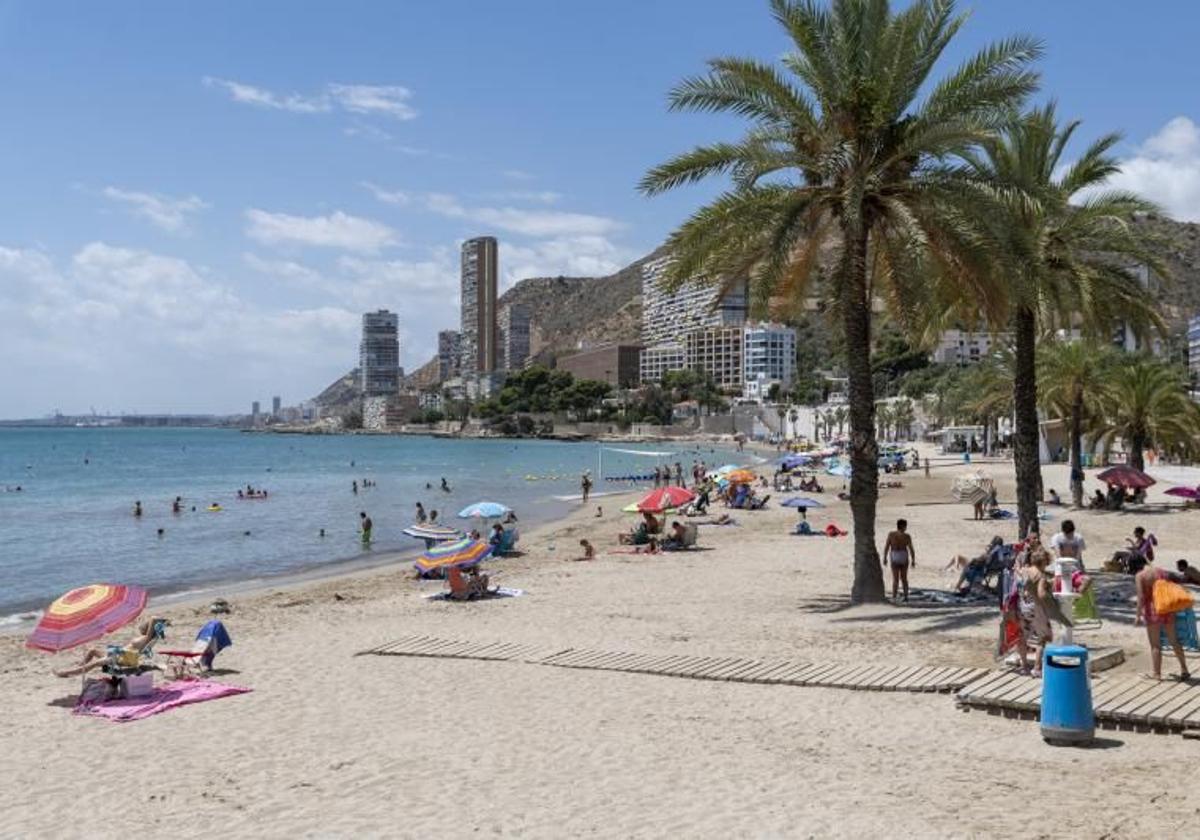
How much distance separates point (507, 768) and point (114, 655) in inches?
199

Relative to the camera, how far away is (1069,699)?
7.74m

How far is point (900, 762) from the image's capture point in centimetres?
763

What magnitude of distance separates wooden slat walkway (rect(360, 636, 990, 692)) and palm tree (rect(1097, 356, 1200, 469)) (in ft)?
69.3

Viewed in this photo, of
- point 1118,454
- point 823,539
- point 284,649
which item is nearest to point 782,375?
point 1118,454

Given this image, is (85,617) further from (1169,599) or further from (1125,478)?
(1125,478)

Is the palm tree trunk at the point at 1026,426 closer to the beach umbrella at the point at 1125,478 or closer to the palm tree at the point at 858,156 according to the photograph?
the palm tree at the point at 858,156

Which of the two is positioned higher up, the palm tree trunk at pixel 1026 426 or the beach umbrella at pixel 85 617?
the palm tree trunk at pixel 1026 426

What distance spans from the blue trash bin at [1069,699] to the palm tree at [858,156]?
6.12 meters

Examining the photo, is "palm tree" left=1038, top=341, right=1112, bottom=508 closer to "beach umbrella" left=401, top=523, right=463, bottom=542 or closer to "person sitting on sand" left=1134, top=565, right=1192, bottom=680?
"beach umbrella" left=401, top=523, right=463, bottom=542

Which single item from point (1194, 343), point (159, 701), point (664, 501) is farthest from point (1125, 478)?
point (1194, 343)

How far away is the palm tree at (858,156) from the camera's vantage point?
13391 mm

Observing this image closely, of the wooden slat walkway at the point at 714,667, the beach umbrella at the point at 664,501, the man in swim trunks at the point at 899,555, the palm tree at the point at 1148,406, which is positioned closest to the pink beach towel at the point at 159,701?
the wooden slat walkway at the point at 714,667

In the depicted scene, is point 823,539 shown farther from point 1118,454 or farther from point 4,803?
point 1118,454

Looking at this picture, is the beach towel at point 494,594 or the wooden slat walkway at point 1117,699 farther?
the beach towel at point 494,594
